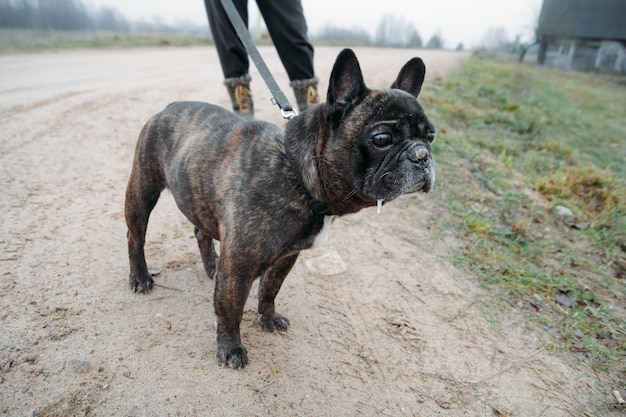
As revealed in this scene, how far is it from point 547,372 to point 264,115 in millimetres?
5634

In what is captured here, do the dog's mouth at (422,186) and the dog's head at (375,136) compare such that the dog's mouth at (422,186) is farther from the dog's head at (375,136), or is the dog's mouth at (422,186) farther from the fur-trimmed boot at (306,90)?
the fur-trimmed boot at (306,90)

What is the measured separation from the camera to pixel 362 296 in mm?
3668

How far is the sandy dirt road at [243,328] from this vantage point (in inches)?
99.0

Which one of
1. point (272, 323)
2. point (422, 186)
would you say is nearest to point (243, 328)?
point (272, 323)

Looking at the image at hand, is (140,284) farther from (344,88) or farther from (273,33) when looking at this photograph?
(273,33)

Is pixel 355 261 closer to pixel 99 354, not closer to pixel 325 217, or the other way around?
pixel 325 217

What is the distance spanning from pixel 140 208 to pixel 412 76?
7.29 ft

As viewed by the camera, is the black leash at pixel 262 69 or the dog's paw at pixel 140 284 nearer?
the black leash at pixel 262 69

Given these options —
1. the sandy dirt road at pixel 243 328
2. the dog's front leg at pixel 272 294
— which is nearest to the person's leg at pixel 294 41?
the sandy dirt road at pixel 243 328

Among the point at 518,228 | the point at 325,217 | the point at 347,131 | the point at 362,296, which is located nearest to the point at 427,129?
the point at 347,131

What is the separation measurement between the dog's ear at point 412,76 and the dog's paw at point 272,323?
1.92 meters

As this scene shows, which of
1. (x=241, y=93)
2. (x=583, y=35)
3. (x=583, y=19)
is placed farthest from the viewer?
(x=583, y=35)

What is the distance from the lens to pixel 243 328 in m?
3.18

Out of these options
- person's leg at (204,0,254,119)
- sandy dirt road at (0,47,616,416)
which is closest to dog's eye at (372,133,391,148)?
sandy dirt road at (0,47,616,416)
